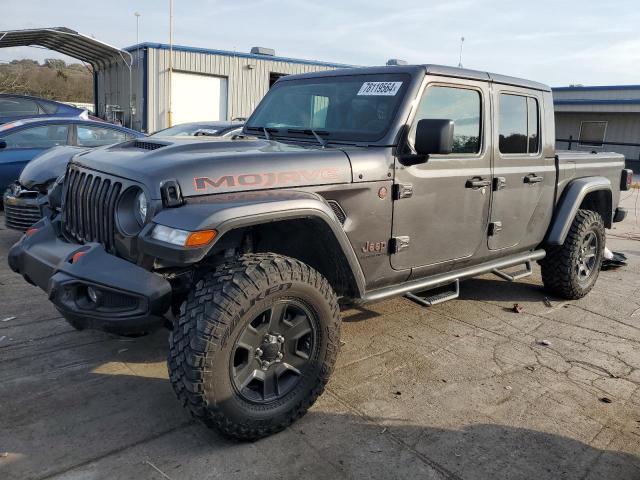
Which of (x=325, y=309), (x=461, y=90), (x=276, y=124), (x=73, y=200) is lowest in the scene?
(x=325, y=309)

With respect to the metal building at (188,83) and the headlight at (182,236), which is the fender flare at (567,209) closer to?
the headlight at (182,236)

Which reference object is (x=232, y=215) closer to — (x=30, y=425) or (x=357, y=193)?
(x=357, y=193)

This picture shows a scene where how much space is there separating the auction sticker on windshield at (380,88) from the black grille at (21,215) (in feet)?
12.5

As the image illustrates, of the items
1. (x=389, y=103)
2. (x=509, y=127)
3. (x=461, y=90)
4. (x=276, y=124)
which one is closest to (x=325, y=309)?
(x=389, y=103)

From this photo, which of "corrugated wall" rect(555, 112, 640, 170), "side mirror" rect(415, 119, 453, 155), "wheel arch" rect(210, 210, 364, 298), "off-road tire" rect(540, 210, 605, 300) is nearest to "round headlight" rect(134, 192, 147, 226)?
"wheel arch" rect(210, 210, 364, 298)

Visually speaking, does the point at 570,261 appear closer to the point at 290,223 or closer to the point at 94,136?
the point at 290,223

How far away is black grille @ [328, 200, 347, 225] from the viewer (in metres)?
3.17

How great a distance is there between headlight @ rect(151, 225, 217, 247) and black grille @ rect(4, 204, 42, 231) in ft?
12.7

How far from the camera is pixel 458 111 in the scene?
3945 mm

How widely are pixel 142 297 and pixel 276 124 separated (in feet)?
6.37

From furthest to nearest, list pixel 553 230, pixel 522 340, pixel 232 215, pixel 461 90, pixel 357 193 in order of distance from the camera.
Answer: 1. pixel 553 230
2. pixel 522 340
3. pixel 461 90
4. pixel 357 193
5. pixel 232 215

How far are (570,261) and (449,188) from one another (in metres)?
2.01

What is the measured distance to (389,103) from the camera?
359cm

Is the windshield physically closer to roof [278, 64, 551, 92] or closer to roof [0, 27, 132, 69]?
roof [278, 64, 551, 92]
